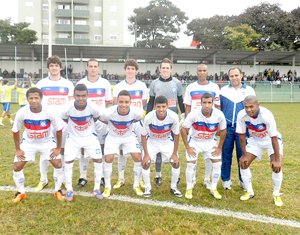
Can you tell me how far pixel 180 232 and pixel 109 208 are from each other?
125 centimetres

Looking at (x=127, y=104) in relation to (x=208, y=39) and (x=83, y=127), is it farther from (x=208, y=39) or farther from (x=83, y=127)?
(x=208, y=39)

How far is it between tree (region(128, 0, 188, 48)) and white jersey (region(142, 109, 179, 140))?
4108 centimetres

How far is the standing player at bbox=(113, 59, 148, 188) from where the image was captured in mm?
4992

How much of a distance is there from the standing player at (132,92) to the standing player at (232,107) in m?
1.61

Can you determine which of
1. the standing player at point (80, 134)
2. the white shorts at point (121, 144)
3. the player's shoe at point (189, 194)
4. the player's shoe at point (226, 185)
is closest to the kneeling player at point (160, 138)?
the player's shoe at point (189, 194)

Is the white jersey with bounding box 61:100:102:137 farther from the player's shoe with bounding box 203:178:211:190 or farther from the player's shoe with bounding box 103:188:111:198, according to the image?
the player's shoe with bounding box 203:178:211:190

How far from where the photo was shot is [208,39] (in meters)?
40.8

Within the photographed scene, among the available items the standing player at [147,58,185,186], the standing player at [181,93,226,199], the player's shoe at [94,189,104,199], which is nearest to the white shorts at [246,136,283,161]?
the standing player at [181,93,226,199]

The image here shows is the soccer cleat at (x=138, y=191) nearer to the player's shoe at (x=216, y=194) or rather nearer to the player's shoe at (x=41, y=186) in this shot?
the player's shoe at (x=216, y=194)

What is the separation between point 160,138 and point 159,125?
0.96 feet

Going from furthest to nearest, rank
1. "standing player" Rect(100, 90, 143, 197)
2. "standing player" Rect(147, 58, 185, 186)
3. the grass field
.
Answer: "standing player" Rect(147, 58, 185, 186) → "standing player" Rect(100, 90, 143, 197) → the grass field

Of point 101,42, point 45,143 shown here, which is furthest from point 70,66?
point 45,143

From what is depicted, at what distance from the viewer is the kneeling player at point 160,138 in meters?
4.48

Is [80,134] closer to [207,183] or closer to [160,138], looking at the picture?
[160,138]
